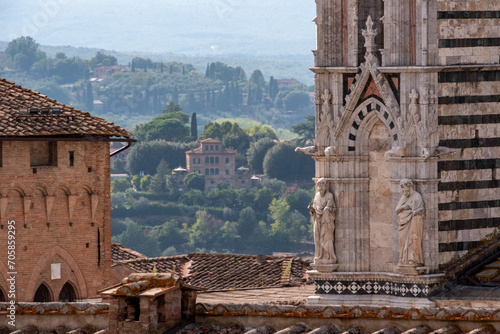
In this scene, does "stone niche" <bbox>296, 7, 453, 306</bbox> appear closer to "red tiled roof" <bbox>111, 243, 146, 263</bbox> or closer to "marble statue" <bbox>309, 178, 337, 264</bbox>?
"marble statue" <bbox>309, 178, 337, 264</bbox>

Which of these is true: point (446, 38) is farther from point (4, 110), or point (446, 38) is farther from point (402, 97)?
point (4, 110)

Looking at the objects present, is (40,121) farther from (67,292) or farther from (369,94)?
(369,94)

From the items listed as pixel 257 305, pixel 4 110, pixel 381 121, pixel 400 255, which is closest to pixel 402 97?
pixel 381 121

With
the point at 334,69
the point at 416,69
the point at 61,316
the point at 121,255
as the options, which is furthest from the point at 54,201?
the point at 61,316

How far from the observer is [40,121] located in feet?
136

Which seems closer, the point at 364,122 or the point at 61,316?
the point at 61,316

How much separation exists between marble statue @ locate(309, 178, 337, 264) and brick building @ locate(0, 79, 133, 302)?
51.8ft

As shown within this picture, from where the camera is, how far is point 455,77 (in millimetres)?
26328

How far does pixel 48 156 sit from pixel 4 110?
6.13ft

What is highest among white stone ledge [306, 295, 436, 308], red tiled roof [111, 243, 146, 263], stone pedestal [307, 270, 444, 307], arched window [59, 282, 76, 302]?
stone pedestal [307, 270, 444, 307]

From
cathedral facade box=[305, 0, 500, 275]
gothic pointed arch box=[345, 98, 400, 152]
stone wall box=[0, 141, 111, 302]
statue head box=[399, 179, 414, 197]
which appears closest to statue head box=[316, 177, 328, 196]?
cathedral facade box=[305, 0, 500, 275]

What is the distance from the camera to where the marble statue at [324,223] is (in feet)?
87.0

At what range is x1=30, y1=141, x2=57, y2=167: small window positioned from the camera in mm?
42188

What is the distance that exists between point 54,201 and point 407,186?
18483 millimetres
